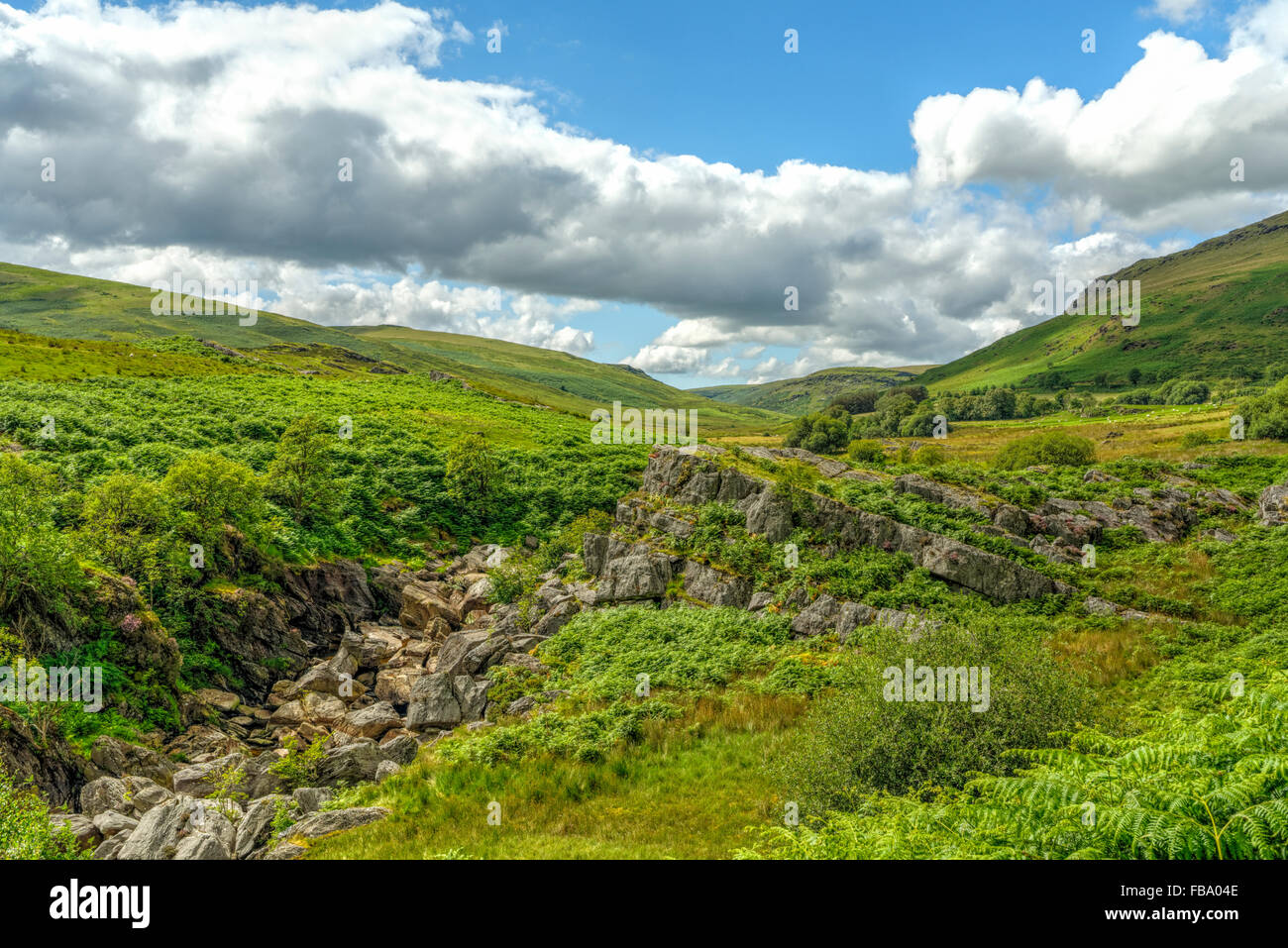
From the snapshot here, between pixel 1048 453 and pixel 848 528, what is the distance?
44160 mm

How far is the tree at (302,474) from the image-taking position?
124ft

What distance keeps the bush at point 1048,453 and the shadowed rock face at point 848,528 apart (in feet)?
126

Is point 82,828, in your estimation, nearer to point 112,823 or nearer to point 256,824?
point 112,823

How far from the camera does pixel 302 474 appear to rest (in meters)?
38.3

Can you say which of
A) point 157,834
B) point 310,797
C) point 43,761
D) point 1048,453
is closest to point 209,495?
point 43,761

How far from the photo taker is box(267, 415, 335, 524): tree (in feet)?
124

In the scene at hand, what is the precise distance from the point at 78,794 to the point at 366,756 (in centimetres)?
722

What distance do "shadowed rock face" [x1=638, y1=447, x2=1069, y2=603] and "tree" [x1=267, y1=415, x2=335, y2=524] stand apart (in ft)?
59.1

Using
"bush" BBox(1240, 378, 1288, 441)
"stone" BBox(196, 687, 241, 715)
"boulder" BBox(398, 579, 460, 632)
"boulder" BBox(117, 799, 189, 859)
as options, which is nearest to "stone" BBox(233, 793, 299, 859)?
"boulder" BBox(117, 799, 189, 859)

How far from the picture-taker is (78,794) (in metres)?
17.2

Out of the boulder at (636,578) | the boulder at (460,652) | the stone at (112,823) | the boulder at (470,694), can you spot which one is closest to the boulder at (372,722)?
the boulder at (470,694)

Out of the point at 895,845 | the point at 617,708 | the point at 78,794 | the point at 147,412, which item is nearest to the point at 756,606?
the point at 617,708

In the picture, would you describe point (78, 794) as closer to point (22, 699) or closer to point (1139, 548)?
point (22, 699)
